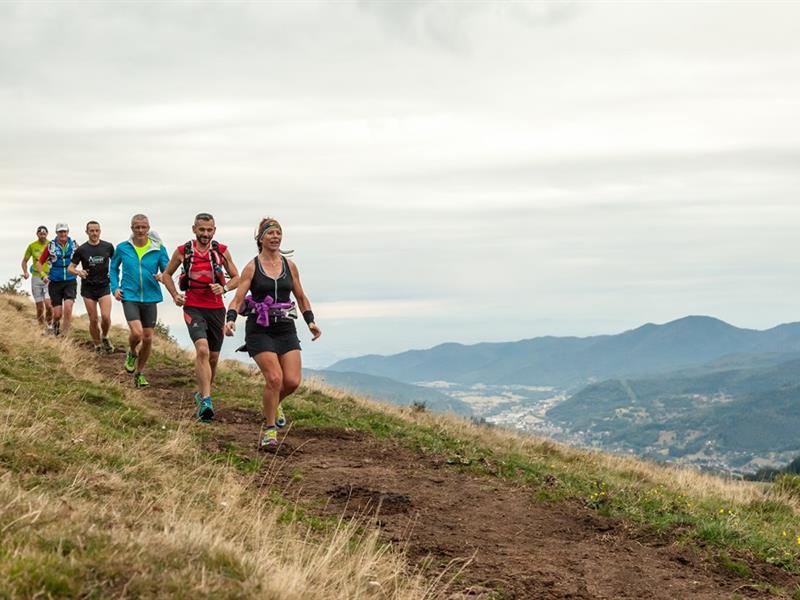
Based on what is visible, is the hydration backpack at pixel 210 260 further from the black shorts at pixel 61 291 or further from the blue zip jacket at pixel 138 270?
the black shorts at pixel 61 291

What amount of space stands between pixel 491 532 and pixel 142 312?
7871 millimetres

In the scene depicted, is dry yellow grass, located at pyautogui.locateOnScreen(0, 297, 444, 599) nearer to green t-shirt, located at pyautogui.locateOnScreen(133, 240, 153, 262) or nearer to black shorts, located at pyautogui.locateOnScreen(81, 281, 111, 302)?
green t-shirt, located at pyautogui.locateOnScreen(133, 240, 153, 262)

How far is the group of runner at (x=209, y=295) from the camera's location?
9953 millimetres

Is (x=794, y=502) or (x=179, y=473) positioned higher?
(x=179, y=473)

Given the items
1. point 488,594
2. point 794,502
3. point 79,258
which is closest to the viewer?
point 488,594

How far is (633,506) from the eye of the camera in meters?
8.96

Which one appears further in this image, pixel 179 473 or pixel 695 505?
pixel 695 505

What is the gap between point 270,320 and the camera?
9961 millimetres

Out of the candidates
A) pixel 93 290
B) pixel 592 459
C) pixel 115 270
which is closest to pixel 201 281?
pixel 115 270

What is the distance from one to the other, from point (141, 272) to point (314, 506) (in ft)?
22.9

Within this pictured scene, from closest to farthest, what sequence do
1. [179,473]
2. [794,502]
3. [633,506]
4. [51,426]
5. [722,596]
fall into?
[722,596]
[179,473]
[51,426]
[633,506]
[794,502]

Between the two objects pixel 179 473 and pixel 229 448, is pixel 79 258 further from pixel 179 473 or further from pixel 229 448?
pixel 179 473

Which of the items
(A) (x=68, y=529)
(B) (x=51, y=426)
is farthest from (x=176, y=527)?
(B) (x=51, y=426)

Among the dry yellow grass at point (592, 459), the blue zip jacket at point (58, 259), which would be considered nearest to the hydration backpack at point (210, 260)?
the dry yellow grass at point (592, 459)
